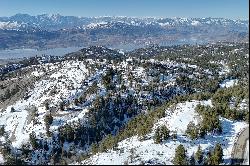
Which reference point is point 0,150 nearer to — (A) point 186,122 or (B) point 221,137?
(A) point 186,122

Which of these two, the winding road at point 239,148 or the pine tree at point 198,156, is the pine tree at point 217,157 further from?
the pine tree at point 198,156

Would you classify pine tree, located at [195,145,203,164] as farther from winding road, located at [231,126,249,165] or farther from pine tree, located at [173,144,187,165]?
winding road, located at [231,126,249,165]

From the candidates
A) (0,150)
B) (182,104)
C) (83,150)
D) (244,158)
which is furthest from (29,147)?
(244,158)

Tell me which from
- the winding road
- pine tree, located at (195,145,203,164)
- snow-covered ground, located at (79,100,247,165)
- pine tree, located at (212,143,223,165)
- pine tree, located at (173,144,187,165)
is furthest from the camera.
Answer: pine tree, located at (195,145,203,164)

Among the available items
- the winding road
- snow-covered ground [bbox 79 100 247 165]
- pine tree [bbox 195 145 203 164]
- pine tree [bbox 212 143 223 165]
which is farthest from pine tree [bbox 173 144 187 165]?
the winding road

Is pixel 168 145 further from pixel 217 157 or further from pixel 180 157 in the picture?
pixel 217 157

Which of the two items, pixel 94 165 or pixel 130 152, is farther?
pixel 130 152

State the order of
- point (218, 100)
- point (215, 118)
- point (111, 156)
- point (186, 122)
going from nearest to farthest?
point (111, 156), point (215, 118), point (186, 122), point (218, 100)
